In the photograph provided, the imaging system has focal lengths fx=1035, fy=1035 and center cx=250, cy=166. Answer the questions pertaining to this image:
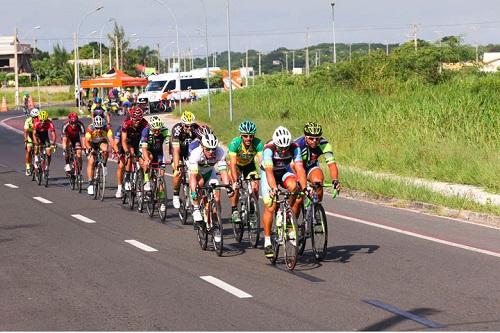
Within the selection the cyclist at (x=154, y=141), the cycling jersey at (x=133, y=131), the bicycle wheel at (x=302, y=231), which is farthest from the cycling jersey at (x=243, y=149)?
the cycling jersey at (x=133, y=131)

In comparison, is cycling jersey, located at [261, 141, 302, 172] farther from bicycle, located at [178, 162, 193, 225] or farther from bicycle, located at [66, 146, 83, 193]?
bicycle, located at [66, 146, 83, 193]

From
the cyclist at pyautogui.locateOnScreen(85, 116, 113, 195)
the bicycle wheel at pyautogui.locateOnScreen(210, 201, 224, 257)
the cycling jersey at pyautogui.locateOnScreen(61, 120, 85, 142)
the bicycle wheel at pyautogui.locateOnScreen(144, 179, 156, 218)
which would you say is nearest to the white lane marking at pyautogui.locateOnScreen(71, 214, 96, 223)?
the bicycle wheel at pyautogui.locateOnScreen(144, 179, 156, 218)

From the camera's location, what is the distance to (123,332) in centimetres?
845

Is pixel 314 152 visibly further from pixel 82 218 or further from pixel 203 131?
pixel 82 218

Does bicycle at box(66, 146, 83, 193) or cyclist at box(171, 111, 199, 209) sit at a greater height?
cyclist at box(171, 111, 199, 209)

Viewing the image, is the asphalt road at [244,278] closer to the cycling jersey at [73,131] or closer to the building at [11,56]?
the cycling jersey at [73,131]

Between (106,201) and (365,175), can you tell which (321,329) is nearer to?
(106,201)

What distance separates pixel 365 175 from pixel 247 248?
9038mm

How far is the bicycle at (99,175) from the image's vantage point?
2089 centimetres

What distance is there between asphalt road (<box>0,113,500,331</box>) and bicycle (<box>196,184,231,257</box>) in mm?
195

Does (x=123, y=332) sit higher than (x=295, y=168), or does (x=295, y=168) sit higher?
(x=295, y=168)

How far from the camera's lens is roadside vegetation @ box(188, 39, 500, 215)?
23.2 metres

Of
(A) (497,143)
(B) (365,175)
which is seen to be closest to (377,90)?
(A) (497,143)

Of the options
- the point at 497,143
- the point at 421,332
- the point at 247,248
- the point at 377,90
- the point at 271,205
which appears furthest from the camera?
the point at 377,90
